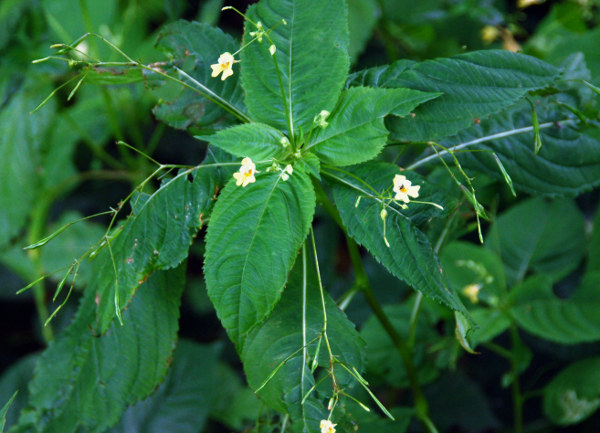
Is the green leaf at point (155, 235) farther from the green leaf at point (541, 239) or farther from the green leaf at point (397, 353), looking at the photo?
the green leaf at point (541, 239)

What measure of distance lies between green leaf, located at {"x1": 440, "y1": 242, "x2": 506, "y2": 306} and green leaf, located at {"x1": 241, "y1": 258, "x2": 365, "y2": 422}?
68 centimetres

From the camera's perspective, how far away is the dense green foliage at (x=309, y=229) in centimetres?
98

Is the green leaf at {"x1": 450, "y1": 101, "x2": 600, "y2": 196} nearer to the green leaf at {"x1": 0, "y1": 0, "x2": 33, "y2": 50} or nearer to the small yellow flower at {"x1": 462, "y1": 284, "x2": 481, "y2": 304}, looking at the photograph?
the small yellow flower at {"x1": 462, "y1": 284, "x2": 481, "y2": 304}

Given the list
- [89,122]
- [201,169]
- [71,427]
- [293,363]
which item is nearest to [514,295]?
[293,363]

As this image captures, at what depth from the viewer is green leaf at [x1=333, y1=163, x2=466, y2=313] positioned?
3.13ft

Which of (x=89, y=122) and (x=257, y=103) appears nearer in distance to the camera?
(x=257, y=103)

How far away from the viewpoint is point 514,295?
1.60m

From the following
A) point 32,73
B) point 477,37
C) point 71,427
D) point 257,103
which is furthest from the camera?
point 477,37

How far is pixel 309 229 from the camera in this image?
989 mm

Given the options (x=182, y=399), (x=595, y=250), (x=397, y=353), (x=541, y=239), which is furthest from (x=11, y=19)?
(x=595, y=250)

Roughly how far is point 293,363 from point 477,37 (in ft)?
6.26

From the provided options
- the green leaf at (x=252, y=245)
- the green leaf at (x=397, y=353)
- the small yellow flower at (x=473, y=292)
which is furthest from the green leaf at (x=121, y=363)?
the small yellow flower at (x=473, y=292)

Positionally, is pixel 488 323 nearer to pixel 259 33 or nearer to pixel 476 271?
pixel 476 271

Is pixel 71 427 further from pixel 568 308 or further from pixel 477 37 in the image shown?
pixel 477 37
